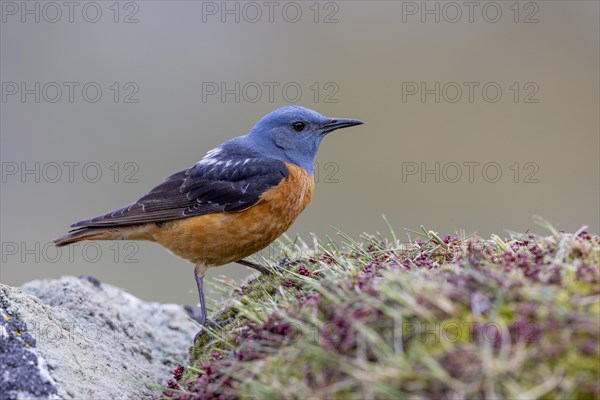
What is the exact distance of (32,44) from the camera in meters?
15.6

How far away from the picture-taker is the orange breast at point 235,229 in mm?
6168

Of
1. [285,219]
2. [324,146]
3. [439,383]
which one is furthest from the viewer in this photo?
[324,146]

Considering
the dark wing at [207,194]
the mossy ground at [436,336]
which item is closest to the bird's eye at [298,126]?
the dark wing at [207,194]

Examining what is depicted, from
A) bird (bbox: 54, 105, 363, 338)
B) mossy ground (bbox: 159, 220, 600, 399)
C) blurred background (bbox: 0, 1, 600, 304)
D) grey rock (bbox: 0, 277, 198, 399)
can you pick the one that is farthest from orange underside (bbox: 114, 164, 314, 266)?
blurred background (bbox: 0, 1, 600, 304)

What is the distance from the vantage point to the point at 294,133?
273 inches

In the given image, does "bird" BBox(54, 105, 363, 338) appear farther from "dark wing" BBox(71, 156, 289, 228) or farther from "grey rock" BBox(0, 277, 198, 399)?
"grey rock" BBox(0, 277, 198, 399)

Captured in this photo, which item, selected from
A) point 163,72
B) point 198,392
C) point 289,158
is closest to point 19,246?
point 163,72

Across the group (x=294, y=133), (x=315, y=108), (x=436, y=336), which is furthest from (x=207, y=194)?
(x=315, y=108)

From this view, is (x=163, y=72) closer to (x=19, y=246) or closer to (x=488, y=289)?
(x=19, y=246)

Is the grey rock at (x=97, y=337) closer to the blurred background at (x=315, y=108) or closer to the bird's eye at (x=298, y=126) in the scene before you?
the bird's eye at (x=298, y=126)

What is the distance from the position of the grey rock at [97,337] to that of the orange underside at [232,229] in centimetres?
57

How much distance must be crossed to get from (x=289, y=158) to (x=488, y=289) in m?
4.10

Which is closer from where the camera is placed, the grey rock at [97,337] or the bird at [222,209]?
the grey rock at [97,337]

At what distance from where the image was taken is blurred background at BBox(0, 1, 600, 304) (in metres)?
12.3
